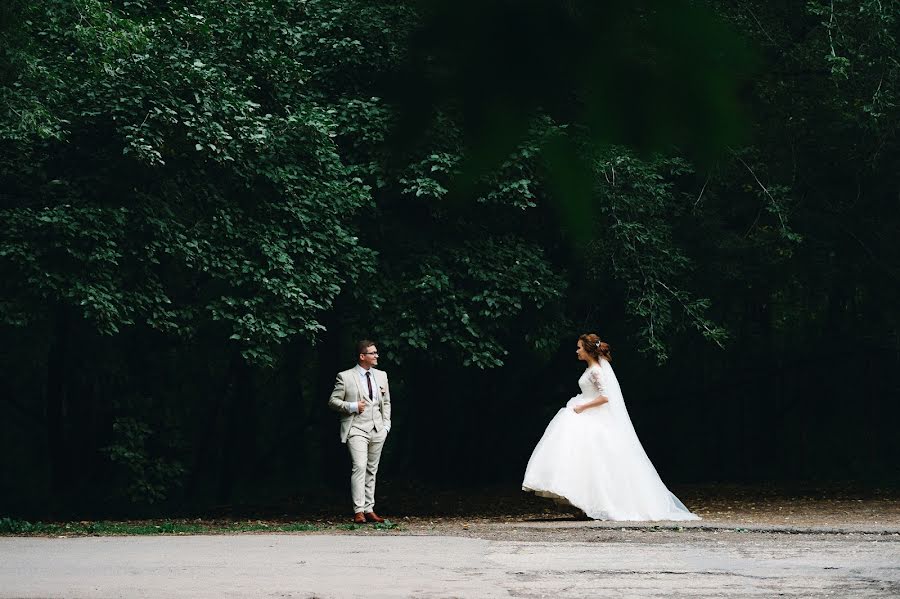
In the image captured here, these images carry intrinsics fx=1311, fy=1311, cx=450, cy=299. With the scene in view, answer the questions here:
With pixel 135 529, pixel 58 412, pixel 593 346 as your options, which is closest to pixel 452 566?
pixel 135 529

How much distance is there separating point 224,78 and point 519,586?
31.1 feet

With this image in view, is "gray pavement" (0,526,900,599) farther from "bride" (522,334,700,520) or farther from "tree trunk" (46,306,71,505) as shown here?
"tree trunk" (46,306,71,505)

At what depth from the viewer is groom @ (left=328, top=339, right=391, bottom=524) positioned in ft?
48.4

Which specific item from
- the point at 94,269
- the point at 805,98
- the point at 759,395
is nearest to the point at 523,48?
the point at 805,98

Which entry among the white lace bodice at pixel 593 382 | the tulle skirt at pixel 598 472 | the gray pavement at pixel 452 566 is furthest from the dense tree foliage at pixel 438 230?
the gray pavement at pixel 452 566

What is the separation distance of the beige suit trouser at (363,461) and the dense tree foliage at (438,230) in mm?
2089

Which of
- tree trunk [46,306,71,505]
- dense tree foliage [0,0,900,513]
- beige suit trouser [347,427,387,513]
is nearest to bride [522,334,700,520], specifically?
dense tree foliage [0,0,900,513]

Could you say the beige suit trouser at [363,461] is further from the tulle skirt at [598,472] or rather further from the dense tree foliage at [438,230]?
the dense tree foliage at [438,230]

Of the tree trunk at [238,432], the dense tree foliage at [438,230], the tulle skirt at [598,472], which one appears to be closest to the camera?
the dense tree foliage at [438,230]

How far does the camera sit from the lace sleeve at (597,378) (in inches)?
585

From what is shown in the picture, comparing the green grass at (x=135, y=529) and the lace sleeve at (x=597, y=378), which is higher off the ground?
the lace sleeve at (x=597, y=378)

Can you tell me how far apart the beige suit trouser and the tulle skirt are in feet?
5.77

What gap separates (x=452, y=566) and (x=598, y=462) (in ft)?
17.7

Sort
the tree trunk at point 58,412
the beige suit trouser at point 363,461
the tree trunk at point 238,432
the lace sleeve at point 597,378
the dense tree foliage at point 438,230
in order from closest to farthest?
the dense tree foliage at point 438,230 < the beige suit trouser at point 363,461 < the lace sleeve at point 597,378 < the tree trunk at point 58,412 < the tree trunk at point 238,432
